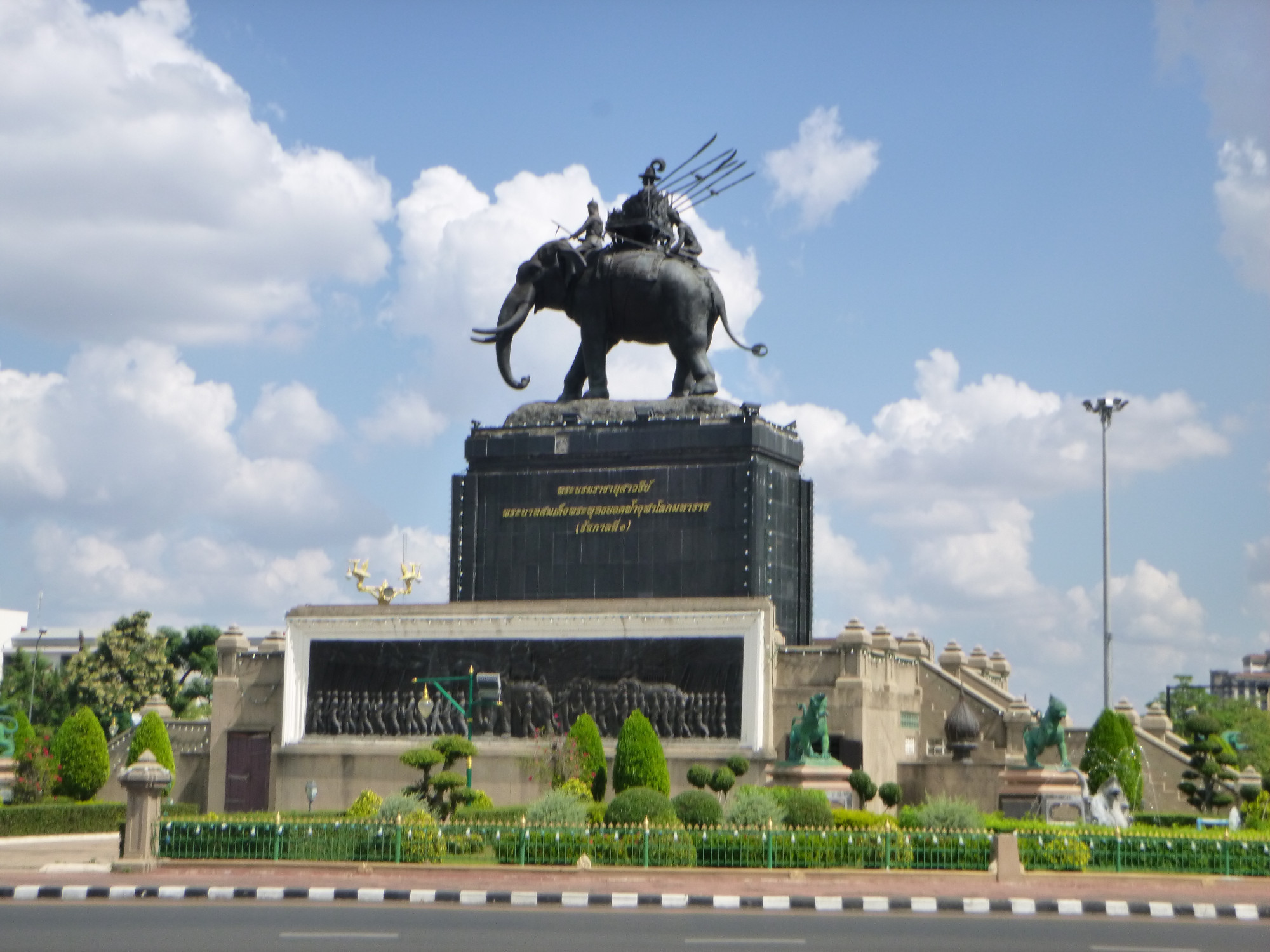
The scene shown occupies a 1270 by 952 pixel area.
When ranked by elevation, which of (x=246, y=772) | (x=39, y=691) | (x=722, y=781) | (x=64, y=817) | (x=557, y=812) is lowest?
(x=64, y=817)

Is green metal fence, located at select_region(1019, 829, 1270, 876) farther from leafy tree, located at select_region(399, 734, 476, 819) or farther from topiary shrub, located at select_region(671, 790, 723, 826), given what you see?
leafy tree, located at select_region(399, 734, 476, 819)

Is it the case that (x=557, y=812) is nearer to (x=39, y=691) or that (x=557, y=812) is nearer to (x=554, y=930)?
(x=554, y=930)

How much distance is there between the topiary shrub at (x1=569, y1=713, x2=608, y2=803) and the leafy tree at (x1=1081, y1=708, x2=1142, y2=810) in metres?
11.4

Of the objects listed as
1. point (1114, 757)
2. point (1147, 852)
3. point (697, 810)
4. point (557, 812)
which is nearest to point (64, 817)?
point (557, 812)

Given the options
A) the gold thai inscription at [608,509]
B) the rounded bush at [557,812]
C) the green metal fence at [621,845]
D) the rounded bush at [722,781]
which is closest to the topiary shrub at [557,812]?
the rounded bush at [557,812]

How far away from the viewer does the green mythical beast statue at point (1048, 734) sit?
3559cm

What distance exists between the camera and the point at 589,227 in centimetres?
4403

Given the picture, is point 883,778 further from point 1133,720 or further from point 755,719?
point 1133,720

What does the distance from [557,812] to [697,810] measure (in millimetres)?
2643

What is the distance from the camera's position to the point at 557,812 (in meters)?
27.7

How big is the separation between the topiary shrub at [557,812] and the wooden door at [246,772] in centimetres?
1390

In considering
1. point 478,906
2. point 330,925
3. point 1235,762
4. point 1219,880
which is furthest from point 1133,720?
point 330,925

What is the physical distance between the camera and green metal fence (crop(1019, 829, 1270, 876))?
25797 millimetres

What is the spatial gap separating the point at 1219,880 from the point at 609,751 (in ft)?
49.6
